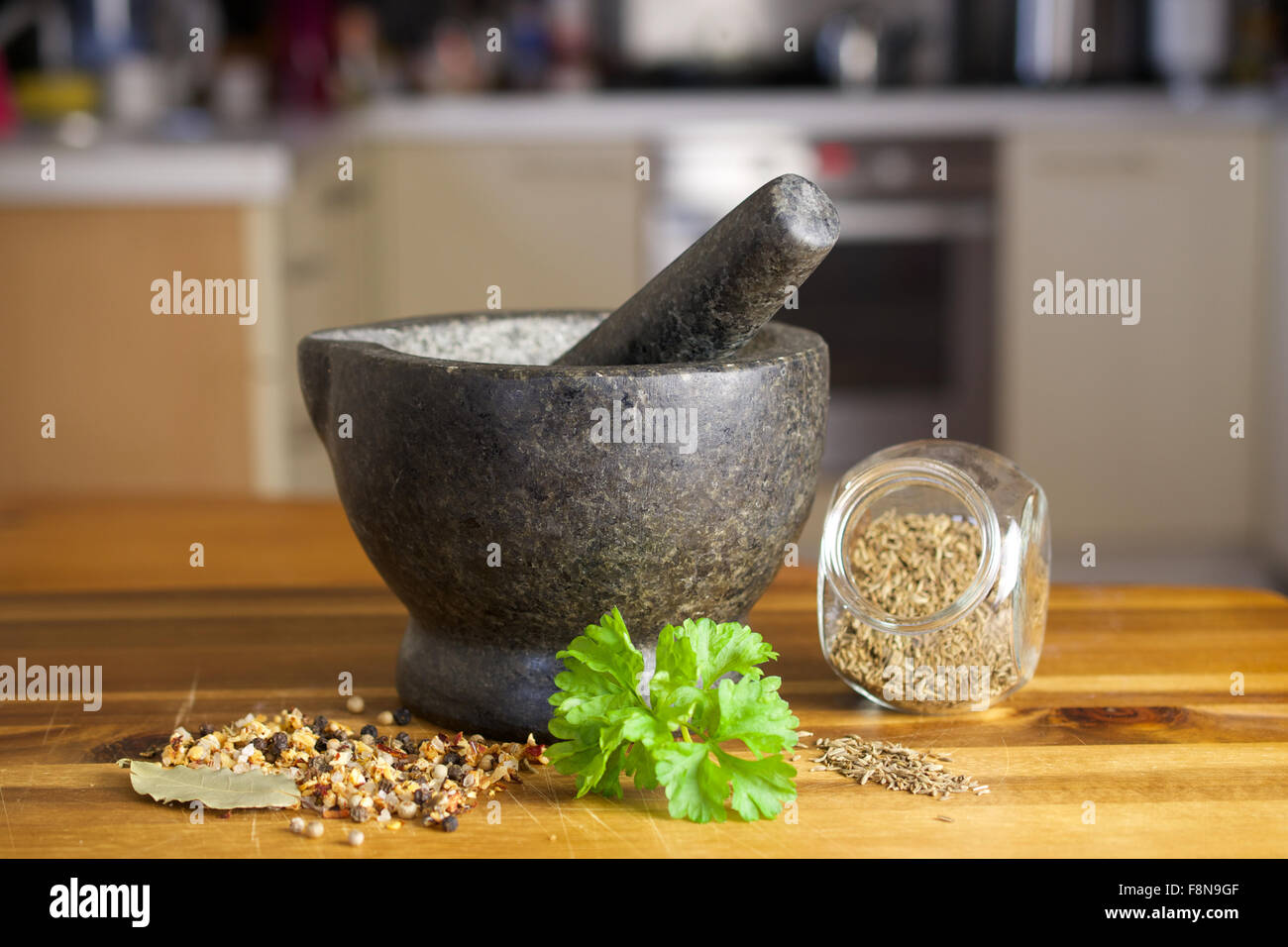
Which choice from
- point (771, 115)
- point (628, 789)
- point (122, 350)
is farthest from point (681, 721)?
point (771, 115)

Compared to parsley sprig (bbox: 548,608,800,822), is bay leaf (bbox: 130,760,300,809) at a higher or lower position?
lower

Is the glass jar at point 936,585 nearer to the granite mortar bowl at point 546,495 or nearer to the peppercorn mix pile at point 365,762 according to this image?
the granite mortar bowl at point 546,495

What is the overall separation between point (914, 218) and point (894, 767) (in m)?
2.56

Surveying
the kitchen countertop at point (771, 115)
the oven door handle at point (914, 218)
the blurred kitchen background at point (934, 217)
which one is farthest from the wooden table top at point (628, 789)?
the oven door handle at point (914, 218)

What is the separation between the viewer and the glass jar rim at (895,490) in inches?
33.7

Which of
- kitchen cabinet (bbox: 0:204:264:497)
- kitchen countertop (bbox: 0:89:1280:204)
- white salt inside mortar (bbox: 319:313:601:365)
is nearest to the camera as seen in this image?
white salt inside mortar (bbox: 319:313:601:365)

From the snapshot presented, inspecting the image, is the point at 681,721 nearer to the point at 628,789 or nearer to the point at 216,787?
the point at 628,789

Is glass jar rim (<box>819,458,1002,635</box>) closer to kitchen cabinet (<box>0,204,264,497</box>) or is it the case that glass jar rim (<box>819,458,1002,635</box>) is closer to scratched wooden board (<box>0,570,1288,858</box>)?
scratched wooden board (<box>0,570,1288,858</box>)

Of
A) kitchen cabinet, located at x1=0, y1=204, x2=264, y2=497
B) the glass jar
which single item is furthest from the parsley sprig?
kitchen cabinet, located at x1=0, y1=204, x2=264, y2=497

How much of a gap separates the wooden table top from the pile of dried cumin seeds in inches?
0.5

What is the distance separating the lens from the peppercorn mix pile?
0.74m

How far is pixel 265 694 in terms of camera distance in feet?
3.08

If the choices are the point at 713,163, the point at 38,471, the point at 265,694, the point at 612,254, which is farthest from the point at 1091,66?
the point at 265,694
